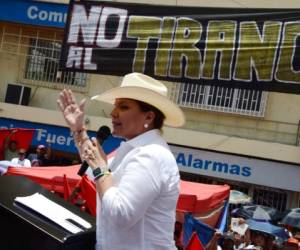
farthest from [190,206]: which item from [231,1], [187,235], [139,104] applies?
[231,1]

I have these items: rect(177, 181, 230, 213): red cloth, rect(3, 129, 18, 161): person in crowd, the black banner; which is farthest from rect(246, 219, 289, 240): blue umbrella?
rect(3, 129, 18, 161): person in crowd

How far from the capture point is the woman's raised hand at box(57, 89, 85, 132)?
106 inches

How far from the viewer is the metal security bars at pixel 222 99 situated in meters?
13.6

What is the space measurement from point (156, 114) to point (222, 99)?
36.6 feet

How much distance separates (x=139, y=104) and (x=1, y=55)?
43.2ft

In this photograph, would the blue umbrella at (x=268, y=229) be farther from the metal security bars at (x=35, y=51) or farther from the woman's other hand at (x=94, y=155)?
the metal security bars at (x=35, y=51)

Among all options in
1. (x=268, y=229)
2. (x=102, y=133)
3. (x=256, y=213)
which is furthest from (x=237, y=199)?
(x=102, y=133)

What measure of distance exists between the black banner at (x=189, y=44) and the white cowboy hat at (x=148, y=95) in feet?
13.6

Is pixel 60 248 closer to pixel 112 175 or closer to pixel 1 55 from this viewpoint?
pixel 112 175

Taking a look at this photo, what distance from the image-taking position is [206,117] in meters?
14.0

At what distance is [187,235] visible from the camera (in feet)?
22.1

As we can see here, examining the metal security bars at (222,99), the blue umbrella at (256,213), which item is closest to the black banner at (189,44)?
the blue umbrella at (256,213)

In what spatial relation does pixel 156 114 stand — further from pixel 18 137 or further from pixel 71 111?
pixel 18 137

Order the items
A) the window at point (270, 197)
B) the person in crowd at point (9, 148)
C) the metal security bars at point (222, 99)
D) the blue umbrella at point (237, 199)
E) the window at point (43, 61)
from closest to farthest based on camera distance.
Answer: the person in crowd at point (9, 148) < the blue umbrella at point (237, 199) < the metal security bars at point (222, 99) < the window at point (270, 197) < the window at point (43, 61)
